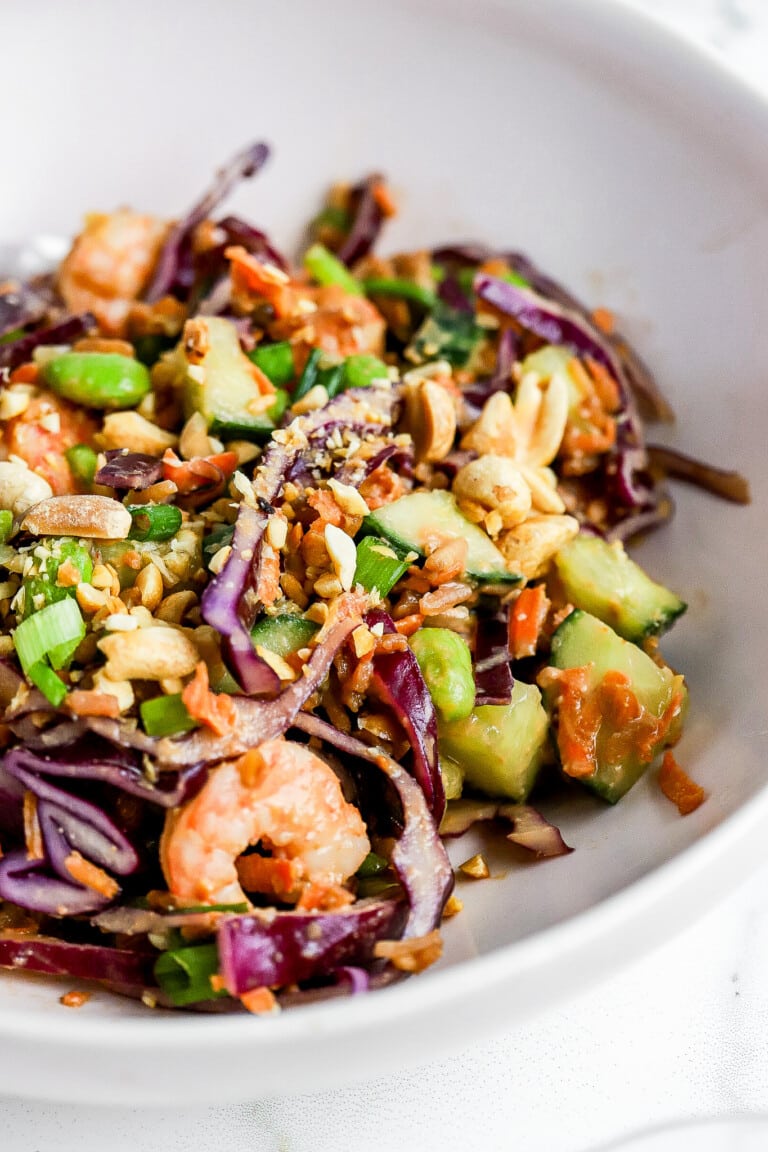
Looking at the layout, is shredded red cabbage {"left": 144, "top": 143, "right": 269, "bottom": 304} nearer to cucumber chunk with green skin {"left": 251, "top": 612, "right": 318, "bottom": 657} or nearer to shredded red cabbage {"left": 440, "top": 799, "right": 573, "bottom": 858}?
cucumber chunk with green skin {"left": 251, "top": 612, "right": 318, "bottom": 657}

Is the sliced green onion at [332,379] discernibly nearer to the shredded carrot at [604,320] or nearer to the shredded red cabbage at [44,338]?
the shredded red cabbage at [44,338]

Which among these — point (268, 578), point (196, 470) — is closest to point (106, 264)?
point (196, 470)

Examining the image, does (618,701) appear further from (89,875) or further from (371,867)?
(89,875)

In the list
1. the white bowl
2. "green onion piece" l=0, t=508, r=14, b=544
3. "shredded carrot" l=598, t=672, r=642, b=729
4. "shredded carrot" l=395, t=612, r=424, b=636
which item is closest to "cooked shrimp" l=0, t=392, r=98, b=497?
"green onion piece" l=0, t=508, r=14, b=544

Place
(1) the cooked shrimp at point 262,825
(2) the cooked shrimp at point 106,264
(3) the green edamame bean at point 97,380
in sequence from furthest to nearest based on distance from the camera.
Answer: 1. (2) the cooked shrimp at point 106,264
2. (3) the green edamame bean at point 97,380
3. (1) the cooked shrimp at point 262,825

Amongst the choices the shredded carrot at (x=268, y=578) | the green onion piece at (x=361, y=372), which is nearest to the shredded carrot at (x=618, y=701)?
the shredded carrot at (x=268, y=578)

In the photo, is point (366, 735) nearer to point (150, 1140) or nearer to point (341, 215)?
point (150, 1140)

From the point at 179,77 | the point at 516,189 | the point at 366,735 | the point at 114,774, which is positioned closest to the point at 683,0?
the point at 516,189
